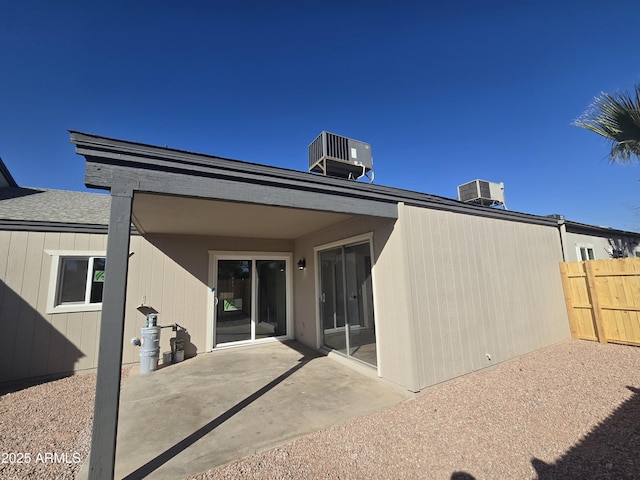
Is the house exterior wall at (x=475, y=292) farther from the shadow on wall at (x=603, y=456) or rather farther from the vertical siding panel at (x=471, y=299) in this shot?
the shadow on wall at (x=603, y=456)

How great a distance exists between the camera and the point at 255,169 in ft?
9.37

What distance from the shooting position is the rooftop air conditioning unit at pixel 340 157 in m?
4.80

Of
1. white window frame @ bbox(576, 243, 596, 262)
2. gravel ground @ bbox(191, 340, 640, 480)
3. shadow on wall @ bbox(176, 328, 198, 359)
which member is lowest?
gravel ground @ bbox(191, 340, 640, 480)

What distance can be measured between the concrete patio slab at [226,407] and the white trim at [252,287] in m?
0.95

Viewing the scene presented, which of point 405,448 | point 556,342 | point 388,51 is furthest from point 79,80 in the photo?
point 556,342

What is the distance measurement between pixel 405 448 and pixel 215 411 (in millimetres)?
2327

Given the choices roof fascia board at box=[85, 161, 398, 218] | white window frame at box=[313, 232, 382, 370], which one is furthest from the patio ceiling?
white window frame at box=[313, 232, 382, 370]

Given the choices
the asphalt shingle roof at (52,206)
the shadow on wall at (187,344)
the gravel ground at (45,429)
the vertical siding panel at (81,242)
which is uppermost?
the asphalt shingle roof at (52,206)

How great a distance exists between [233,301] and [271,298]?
3.26 ft

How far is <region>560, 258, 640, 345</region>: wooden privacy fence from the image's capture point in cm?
527

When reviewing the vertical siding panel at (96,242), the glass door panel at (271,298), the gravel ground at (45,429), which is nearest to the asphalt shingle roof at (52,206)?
the vertical siding panel at (96,242)

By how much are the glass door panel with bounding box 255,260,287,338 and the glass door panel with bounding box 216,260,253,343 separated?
0.27 meters

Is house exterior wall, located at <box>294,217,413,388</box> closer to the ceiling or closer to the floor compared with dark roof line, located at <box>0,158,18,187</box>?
closer to the floor

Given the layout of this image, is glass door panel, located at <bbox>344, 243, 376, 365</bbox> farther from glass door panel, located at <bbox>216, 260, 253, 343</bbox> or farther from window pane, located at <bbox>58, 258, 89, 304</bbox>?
window pane, located at <bbox>58, 258, 89, 304</bbox>
